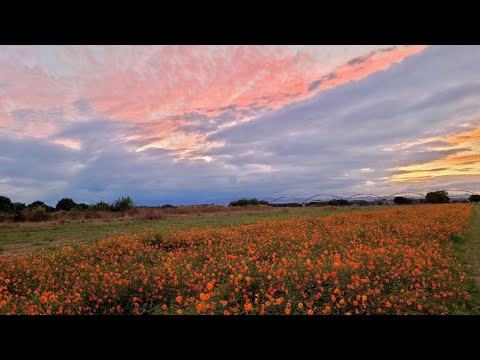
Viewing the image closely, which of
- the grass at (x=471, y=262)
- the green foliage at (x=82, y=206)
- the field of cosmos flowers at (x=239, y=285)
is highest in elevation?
the green foliage at (x=82, y=206)

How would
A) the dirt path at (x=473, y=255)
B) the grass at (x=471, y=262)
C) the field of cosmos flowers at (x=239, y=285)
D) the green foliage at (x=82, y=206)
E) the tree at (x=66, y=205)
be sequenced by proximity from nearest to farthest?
the field of cosmos flowers at (x=239, y=285), the grass at (x=471, y=262), the dirt path at (x=473, y=255), the green foliage at (x=82, y=206), the tree at (x=66, y=205)

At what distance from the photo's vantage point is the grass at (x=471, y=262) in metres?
5.31

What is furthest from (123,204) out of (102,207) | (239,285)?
(239,285)

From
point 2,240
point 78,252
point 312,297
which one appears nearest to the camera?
point 312,297

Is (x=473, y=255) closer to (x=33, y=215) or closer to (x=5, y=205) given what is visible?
(x=33, y=215)

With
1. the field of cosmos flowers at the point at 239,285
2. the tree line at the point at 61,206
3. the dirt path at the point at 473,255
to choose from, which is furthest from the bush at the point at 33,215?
the dirt path at the point at 473,255

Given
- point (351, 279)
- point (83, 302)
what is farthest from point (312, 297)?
point (83, 302)

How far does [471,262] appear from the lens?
805 cm

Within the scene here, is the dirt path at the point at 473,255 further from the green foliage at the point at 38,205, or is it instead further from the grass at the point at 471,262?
the green foliage at the point at 38,205
